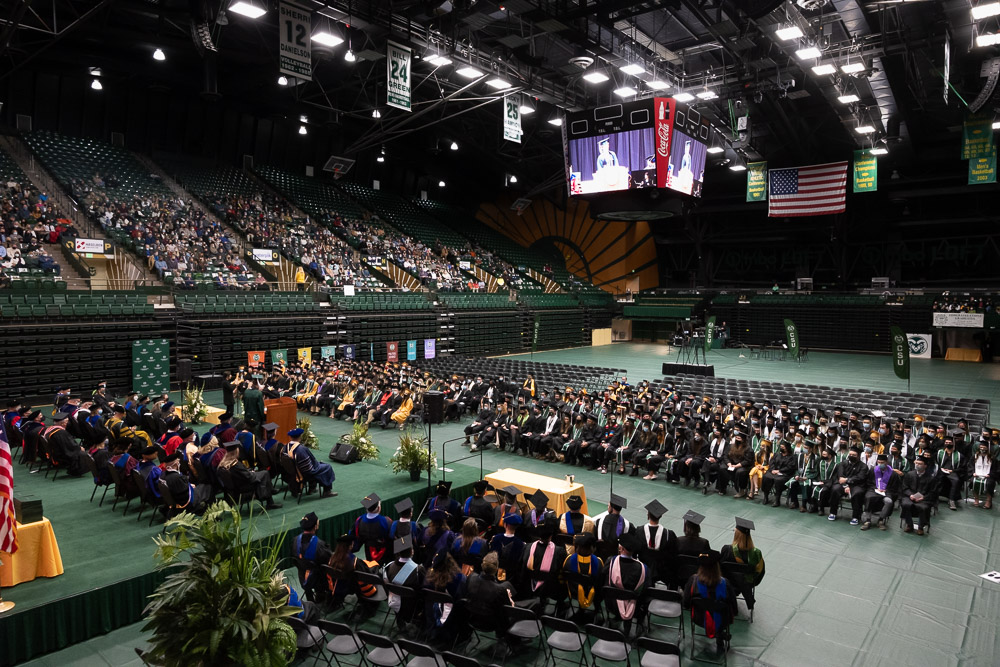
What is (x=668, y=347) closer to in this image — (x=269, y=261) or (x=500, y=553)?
(x=269, y=261)

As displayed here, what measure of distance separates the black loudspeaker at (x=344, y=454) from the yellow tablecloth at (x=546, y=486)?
358 cm

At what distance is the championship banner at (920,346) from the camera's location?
117 ft

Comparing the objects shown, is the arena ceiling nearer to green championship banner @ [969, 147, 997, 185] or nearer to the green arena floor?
green championship banner @ [969, 147, 997, 185]

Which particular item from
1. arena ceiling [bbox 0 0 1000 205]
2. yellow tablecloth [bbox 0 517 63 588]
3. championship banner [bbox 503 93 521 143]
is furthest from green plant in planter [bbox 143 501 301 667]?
championship banner [bbox 503 93 521 143]

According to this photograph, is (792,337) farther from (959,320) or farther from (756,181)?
(959,320)

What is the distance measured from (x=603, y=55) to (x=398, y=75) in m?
7.31

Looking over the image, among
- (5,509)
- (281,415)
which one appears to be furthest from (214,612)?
(281,415)

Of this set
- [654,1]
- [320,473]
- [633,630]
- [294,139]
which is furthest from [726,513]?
[294,139]

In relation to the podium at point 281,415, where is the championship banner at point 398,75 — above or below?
above

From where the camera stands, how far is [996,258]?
36.3 meters

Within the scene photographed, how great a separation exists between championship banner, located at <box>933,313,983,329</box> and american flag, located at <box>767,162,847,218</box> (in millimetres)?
9464

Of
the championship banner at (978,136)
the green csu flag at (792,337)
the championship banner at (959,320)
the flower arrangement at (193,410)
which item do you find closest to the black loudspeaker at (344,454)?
the flower arrangement at (193,410)

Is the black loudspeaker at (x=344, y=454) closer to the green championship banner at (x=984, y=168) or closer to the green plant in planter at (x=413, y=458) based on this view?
the green plant in planter at (x=413, y=458)

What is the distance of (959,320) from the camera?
3353cm
